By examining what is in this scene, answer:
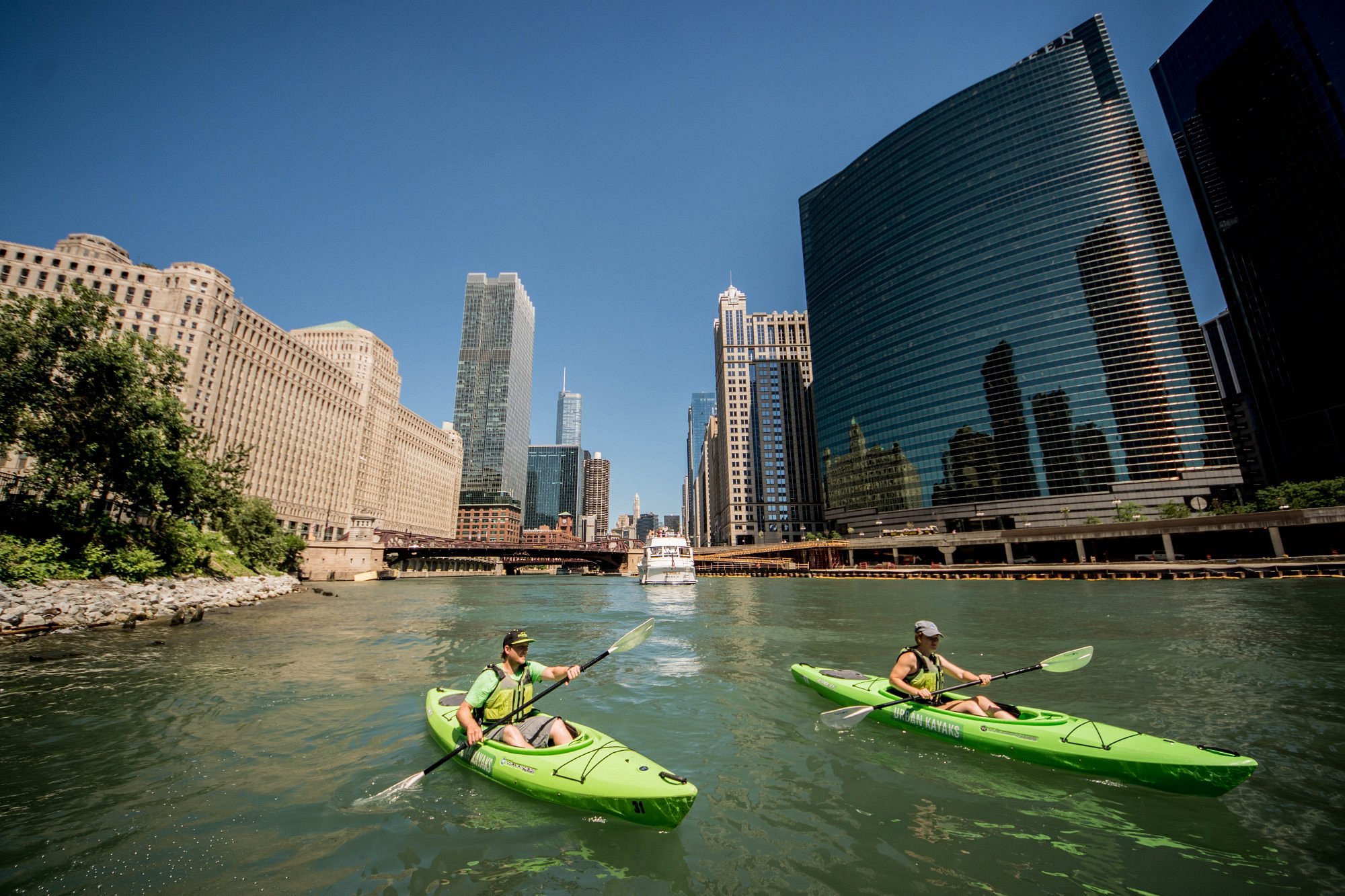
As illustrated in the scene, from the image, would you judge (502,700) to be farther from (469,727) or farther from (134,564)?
(134,564)

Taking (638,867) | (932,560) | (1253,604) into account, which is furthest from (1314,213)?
(638,867)

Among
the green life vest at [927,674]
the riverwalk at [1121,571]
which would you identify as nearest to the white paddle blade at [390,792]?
the green life vest at [927,674]

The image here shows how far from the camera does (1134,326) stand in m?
89.1

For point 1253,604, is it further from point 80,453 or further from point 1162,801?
point 80,453

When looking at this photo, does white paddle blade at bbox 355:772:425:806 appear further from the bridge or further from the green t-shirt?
the bridge

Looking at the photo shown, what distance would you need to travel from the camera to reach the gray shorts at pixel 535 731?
712cm

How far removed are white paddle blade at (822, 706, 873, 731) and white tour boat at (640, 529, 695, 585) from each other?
54567 mm

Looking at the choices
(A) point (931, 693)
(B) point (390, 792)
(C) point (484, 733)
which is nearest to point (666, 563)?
(A) point (931, 693)

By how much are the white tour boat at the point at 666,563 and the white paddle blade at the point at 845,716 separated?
54567mm

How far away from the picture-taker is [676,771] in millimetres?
7562

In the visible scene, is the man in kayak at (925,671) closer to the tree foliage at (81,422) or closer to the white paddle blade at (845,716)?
the white paddle blade at (845,716)

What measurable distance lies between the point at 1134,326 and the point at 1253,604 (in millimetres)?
86775

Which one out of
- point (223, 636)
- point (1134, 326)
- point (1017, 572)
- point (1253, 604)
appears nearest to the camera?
point (223, 636)

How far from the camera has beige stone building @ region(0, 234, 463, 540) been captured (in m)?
72.6
